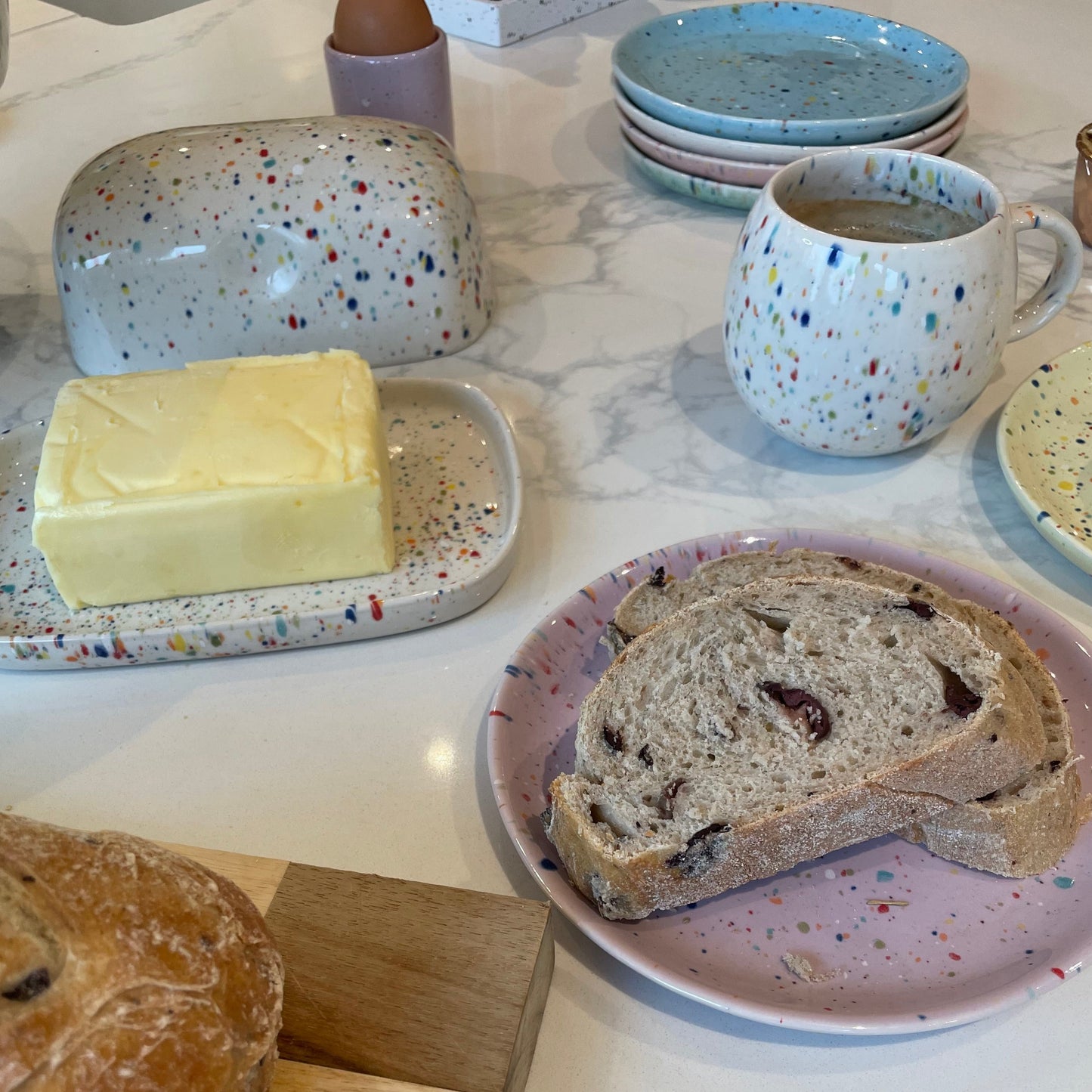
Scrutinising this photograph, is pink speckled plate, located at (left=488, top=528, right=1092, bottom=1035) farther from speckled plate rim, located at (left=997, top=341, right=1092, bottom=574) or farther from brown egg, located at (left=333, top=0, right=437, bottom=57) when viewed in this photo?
brown egg, located at (left=333, top=0, right=437, bottom=57)

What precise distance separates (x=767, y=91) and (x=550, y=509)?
0.78 meters

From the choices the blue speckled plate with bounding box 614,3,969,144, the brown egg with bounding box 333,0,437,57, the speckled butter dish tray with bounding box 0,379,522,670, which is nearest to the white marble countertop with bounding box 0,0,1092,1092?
the speckled butter dish tray with bounding box 0,379,522,670

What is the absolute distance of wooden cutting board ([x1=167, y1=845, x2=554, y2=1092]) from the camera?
570 mm

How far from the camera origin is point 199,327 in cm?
110

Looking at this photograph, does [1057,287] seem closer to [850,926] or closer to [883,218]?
[883,218]

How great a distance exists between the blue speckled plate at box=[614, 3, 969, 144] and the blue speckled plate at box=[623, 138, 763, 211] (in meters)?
0.06

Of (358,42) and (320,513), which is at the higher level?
(358,42)

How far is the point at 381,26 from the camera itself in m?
1.28

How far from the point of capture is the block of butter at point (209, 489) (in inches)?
32.6

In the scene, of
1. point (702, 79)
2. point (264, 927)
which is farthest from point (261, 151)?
point (264, 927)

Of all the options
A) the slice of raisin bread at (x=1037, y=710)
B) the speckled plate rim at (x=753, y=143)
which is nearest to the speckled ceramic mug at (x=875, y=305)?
the slice of raisin bread at (x=1037, y=710)

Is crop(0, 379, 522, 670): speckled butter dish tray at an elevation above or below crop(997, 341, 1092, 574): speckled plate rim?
below

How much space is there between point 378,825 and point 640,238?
0.91 metres

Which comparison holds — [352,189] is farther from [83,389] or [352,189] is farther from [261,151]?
[83,389]
